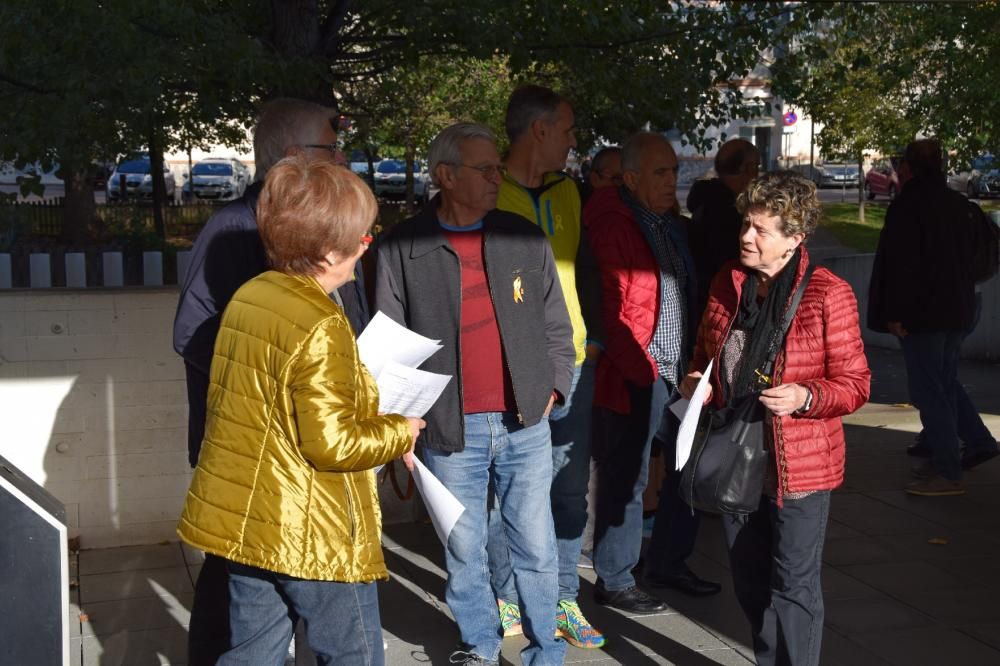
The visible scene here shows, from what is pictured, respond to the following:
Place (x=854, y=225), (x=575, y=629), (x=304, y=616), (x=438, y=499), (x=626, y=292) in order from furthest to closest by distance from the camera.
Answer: (x=854, y=225), (x=626, y=292), (x=575, y=629), (x=438, y=499), (x=304, y=616)

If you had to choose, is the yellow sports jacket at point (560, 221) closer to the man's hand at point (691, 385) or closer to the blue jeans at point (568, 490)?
the blue jeans at point (568, 490)

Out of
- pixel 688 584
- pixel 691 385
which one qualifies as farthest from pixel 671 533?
pixel 691 385

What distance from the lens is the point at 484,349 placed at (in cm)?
418

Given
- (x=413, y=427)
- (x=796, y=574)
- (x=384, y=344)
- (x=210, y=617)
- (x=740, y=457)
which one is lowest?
(x=210, y=617)

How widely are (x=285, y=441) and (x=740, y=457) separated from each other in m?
1.46

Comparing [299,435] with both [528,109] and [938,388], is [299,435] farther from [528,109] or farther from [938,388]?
[938,388]

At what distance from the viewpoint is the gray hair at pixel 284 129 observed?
3795mm

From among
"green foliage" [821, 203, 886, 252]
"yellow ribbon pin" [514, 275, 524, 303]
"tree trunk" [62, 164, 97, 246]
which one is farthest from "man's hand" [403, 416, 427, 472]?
"green foliage" [821, 203, 886, 252]

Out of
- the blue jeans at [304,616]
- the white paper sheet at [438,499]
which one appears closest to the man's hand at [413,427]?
the white paper sheet at [438,499]

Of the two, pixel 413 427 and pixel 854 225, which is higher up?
pixel 413 427

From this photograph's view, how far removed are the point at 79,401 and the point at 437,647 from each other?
2244 mm

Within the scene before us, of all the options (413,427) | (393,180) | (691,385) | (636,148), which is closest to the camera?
(413,427)

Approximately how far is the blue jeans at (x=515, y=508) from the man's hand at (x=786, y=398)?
2.98 feet

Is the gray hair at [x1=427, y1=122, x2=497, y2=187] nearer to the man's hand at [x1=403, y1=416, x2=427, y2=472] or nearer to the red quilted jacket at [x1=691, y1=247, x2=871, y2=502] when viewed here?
the man's hand at [x1=403, y1=416, x2=427, y2=472]
